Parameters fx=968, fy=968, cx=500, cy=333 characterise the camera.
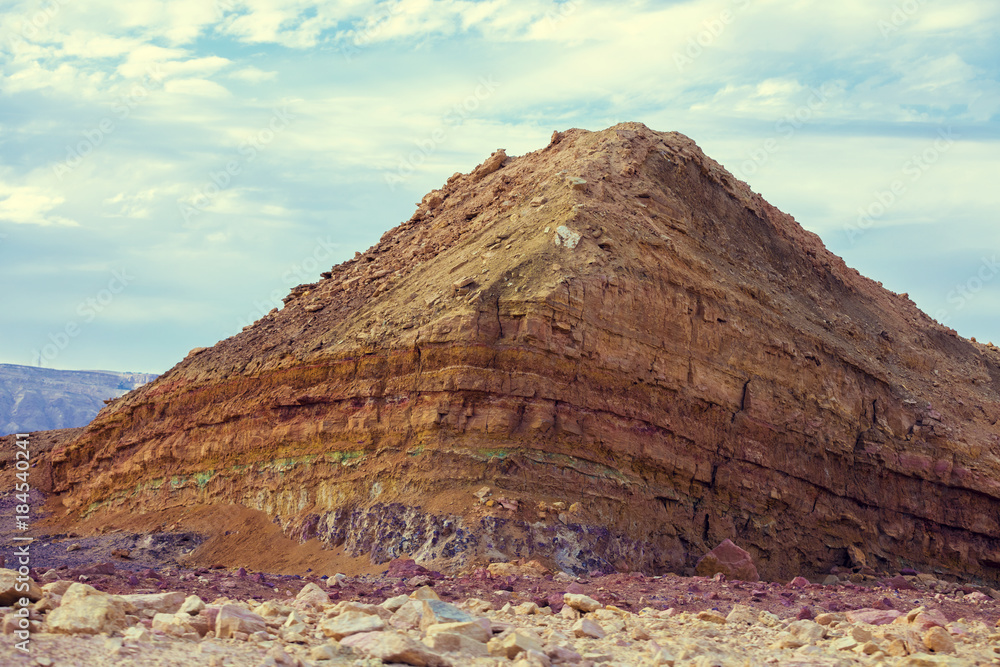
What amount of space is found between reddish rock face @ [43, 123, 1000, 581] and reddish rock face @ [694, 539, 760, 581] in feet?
3.38

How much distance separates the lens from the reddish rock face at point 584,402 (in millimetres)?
21531

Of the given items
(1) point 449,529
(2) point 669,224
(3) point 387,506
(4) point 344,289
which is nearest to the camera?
(1) point 449,529

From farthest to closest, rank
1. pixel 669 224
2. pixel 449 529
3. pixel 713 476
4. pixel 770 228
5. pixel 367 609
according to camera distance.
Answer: pixel 770 228
pixel 669 224
pixel 713 476
pixel 449 529
pixel 367 609

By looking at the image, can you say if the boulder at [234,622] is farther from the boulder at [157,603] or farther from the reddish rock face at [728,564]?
the reddish rock face at [728,564]

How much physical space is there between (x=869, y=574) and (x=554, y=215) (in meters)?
12.7

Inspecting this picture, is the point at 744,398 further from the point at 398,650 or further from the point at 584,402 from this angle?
the point at 398,650

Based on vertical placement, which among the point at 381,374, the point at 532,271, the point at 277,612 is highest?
the point at 532,271

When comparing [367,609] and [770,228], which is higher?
[770,228]

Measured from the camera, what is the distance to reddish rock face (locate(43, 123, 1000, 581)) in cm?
2153

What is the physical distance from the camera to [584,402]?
22.1 meters

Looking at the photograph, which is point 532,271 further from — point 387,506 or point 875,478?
point 875,478

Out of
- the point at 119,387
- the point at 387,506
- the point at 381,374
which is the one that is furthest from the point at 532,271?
the point at 119,387

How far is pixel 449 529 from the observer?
19.8 metres

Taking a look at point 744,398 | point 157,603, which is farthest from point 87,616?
point 744,398
